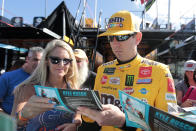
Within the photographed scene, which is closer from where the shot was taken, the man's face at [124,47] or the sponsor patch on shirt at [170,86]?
the sponsor patch on shirt at [170,86]

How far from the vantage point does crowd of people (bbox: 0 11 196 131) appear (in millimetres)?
1382

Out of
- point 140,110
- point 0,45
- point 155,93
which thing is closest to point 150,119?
point 140,110

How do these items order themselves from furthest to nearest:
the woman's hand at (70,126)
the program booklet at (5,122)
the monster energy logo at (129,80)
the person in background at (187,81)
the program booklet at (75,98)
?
1. the person in background at (187,81)
2. the woman's hand at (70,126)
3. the monster energy logo at (129,80)
4. the program booklet at (75,98)
5. the program booklet at (5,122)

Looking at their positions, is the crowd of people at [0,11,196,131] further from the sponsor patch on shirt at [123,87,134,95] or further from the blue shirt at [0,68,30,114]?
the blue shirt at [0,68,30,114]

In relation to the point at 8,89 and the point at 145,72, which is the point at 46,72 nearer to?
the point at 145,72

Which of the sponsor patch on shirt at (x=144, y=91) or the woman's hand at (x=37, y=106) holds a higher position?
the sponsor patch on shirt at (x=144, y=91)

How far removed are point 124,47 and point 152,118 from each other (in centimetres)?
89

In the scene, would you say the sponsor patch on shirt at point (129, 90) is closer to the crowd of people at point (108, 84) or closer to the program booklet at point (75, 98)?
the crowd of people at point (108, 84)

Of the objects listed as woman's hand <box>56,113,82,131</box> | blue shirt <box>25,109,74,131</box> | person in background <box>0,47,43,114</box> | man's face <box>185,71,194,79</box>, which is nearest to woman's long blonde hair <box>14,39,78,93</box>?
blue shirt <box>25,109,74,131</box>

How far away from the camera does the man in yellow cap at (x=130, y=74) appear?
4.73 feet

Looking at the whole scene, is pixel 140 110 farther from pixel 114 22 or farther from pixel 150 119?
pixel 114 22

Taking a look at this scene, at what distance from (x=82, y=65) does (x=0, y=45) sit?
5734mm

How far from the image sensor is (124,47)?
1.68m

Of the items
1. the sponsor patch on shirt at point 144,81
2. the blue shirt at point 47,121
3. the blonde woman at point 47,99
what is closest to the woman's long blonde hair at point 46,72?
the blonde woman at point 47,99
